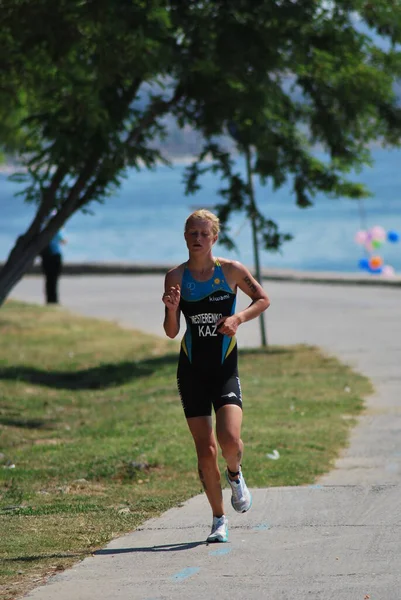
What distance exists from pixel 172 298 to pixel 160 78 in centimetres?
780

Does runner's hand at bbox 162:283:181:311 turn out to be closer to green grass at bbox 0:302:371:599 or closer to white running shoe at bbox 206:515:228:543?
white running shoe at bbox 206:515:228:543

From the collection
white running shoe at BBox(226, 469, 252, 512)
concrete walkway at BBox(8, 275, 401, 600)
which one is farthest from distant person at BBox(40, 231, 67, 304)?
white running shoe at BBox(226, 469, 252, 512)

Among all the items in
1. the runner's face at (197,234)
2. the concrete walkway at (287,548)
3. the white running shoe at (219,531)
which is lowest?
the concrete walkway at (287,548)

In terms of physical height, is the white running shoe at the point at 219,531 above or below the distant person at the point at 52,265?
→ below

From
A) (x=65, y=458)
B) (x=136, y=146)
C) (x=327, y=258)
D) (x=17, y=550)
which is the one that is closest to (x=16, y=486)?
(x=65, y=458)

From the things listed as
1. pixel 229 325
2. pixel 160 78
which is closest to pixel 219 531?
pixel 229 325

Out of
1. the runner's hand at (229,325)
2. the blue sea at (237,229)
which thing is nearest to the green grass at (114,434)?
the runner's hand at (229,325)

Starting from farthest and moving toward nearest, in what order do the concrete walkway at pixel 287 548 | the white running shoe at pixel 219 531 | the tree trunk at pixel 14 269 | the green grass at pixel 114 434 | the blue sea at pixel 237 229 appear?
1. the blue sea at pixel 237 229
2. the tree trunk at pixel 14 269
3. the green grass at pixel 114 434
4. the white running shoe at pixel 219 531
5. the concrete walkway at pixel 287 548

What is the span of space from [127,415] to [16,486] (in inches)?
134

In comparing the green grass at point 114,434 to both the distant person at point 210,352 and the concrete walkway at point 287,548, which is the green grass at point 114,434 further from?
the distant person at point 210,352

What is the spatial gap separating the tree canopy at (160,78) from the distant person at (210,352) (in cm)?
573

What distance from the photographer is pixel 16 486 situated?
911 cm

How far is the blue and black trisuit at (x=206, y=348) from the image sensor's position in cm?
677

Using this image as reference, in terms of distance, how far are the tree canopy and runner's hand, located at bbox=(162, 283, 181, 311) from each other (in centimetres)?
591
